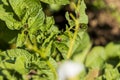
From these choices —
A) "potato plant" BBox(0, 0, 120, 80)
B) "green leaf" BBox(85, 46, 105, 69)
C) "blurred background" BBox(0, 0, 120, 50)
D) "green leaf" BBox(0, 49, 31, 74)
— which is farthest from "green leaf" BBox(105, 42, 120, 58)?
"blurred background" BBox(0, 0, 120, 50)

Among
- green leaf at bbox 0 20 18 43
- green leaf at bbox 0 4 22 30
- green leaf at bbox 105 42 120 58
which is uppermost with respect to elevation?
green leaf at bbox 0 4 22 30

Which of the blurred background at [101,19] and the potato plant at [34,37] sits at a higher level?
the potato plant at [34,37]

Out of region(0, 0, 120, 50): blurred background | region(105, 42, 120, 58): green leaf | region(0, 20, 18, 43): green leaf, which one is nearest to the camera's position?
region(0, 20, 18, 43): green leaf

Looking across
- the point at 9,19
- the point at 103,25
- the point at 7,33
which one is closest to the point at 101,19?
the point at 103,25

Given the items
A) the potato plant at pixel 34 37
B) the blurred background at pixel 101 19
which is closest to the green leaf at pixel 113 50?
the potato plant at pixel 34 37

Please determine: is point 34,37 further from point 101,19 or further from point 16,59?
point 101,19

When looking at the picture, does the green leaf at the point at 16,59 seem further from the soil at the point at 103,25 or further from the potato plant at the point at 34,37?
the soil at the point at 103,25

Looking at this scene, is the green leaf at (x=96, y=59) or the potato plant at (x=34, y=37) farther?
the green leaf at (x=96, y=59)

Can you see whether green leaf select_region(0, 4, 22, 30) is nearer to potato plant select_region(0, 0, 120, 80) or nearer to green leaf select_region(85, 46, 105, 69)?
potato plant select_region(0, 0, 120, 80)
